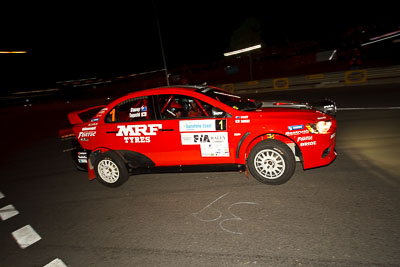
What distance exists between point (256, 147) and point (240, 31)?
4949 cm

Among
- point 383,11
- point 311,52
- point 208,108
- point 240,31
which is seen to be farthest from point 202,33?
point 208,108

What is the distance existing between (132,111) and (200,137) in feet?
4.76

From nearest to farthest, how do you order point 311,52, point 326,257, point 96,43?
point 326,257, point 311,52, point 96,43

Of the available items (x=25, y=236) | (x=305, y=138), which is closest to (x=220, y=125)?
(x=305, y=138)

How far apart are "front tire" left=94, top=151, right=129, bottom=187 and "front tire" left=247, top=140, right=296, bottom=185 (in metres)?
2.37

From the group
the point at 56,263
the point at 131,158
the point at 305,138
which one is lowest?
the point at 56,263

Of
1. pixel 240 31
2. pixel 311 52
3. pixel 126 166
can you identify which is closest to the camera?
pixel 126 166

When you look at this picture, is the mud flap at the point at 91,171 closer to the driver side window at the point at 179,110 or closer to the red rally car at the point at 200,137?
the red rally car at the point at 200,137

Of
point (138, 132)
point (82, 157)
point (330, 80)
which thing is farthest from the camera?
point (330, 80)

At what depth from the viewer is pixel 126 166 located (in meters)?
5.32

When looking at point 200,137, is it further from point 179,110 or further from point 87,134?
point 87,134

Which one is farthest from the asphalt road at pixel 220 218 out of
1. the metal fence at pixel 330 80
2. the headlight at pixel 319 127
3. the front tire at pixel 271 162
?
the metal fence at pixel 330 80

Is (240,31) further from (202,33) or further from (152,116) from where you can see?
(152,116)

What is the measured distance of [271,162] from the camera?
444 centimetres
